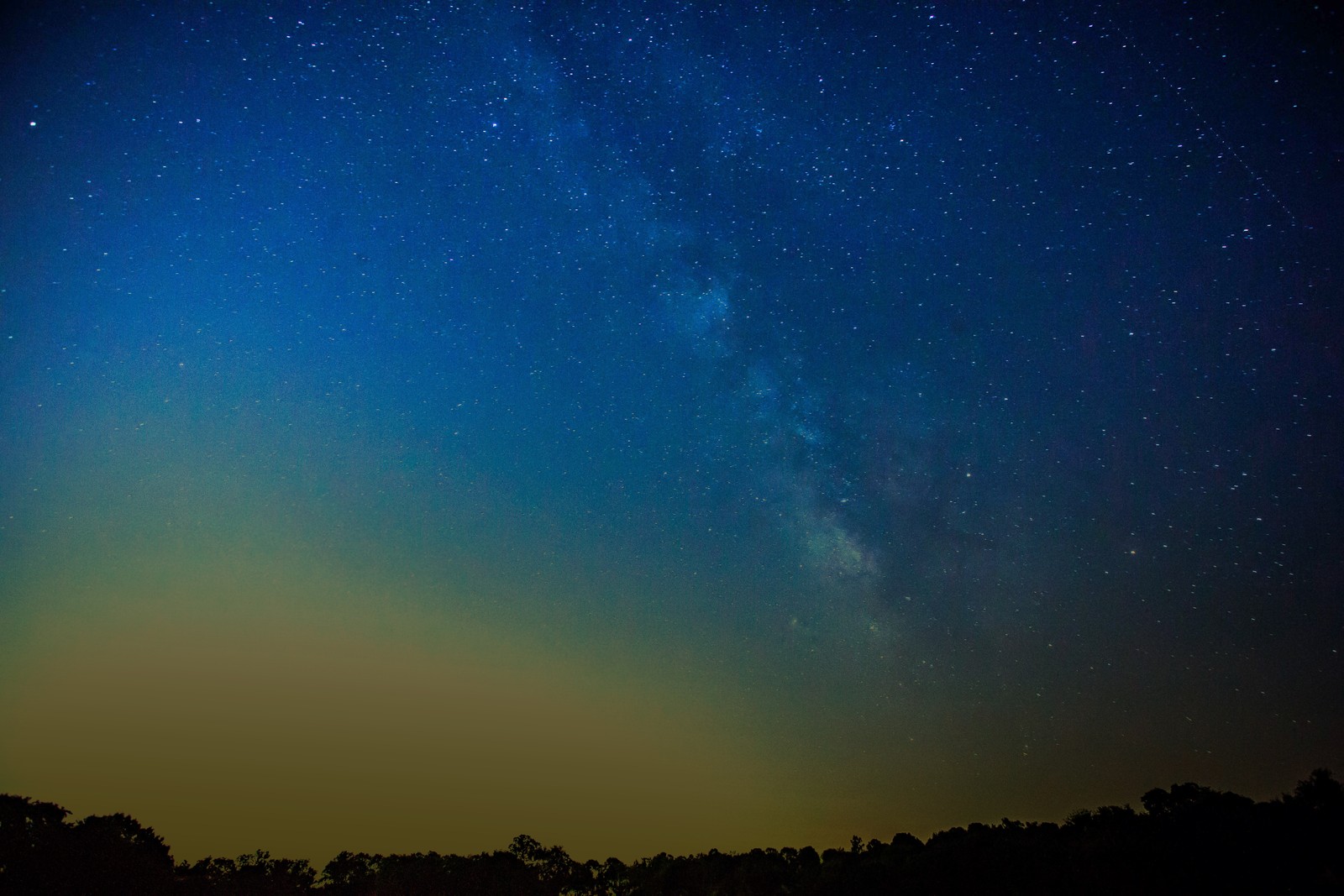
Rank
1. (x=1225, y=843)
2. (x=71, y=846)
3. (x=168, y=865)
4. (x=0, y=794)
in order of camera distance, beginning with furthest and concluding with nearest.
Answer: (x=168, y=865) → (x=0, y=794) → (x=71, y=846) → (x=1225, y=843)

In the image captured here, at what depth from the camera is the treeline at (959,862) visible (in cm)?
1812

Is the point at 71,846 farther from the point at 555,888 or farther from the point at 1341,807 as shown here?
the point at 1341,807

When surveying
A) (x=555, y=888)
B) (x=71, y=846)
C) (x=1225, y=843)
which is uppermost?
(x=1225, y=843)

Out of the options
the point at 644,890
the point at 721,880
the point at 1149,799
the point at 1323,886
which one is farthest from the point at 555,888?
the point at 1323,886

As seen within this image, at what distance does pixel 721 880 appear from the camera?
27453 millimetres

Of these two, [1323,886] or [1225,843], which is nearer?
[1323,886]

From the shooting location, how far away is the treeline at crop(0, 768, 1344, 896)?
1812 centimetres

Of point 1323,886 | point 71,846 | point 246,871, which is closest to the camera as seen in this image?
point 1323,886

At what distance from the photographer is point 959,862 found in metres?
20.9

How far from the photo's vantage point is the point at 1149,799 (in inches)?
943

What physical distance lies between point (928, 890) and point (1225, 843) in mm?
8307

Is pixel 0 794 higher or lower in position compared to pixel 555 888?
higher

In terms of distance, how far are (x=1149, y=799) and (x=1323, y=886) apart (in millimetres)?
6940

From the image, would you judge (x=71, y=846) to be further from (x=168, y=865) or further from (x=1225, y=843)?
(x=1225, y=843)
